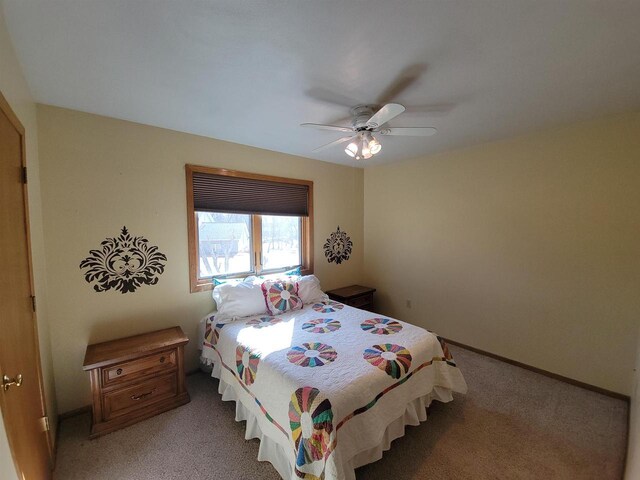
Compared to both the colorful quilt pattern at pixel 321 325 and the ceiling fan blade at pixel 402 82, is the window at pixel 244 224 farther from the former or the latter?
the ceiling fan blade at pixel 402 82

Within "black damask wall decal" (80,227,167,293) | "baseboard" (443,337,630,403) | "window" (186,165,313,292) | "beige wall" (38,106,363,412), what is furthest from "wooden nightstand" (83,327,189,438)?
"baseboard" (443,337,630,403)

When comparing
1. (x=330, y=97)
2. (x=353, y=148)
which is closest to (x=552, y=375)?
(x=353, y=148)

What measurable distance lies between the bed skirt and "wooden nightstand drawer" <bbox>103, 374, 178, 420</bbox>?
42 cm

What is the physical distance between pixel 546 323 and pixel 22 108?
4368 mm

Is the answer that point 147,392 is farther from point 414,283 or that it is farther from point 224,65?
point 414,283

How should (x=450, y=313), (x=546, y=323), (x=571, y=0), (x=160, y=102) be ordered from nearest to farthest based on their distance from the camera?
(x=571, y=0) < (x=160, y=102) < (x=546, y=323) < (x=450, y=313)

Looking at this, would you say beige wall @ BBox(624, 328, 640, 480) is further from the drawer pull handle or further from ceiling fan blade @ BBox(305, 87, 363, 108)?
the drawer pull handle

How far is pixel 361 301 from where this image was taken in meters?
3.74

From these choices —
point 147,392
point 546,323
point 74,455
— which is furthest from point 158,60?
point 546,323

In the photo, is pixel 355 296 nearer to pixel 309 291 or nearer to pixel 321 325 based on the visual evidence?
pixel 309 291

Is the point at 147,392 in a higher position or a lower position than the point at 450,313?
lower

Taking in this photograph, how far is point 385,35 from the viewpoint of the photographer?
1.27 metres

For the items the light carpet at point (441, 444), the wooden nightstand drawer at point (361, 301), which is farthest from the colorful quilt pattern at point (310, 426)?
the wooden nightstand drawer at point (361, 301)

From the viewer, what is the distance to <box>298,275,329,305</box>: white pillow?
2924mm
